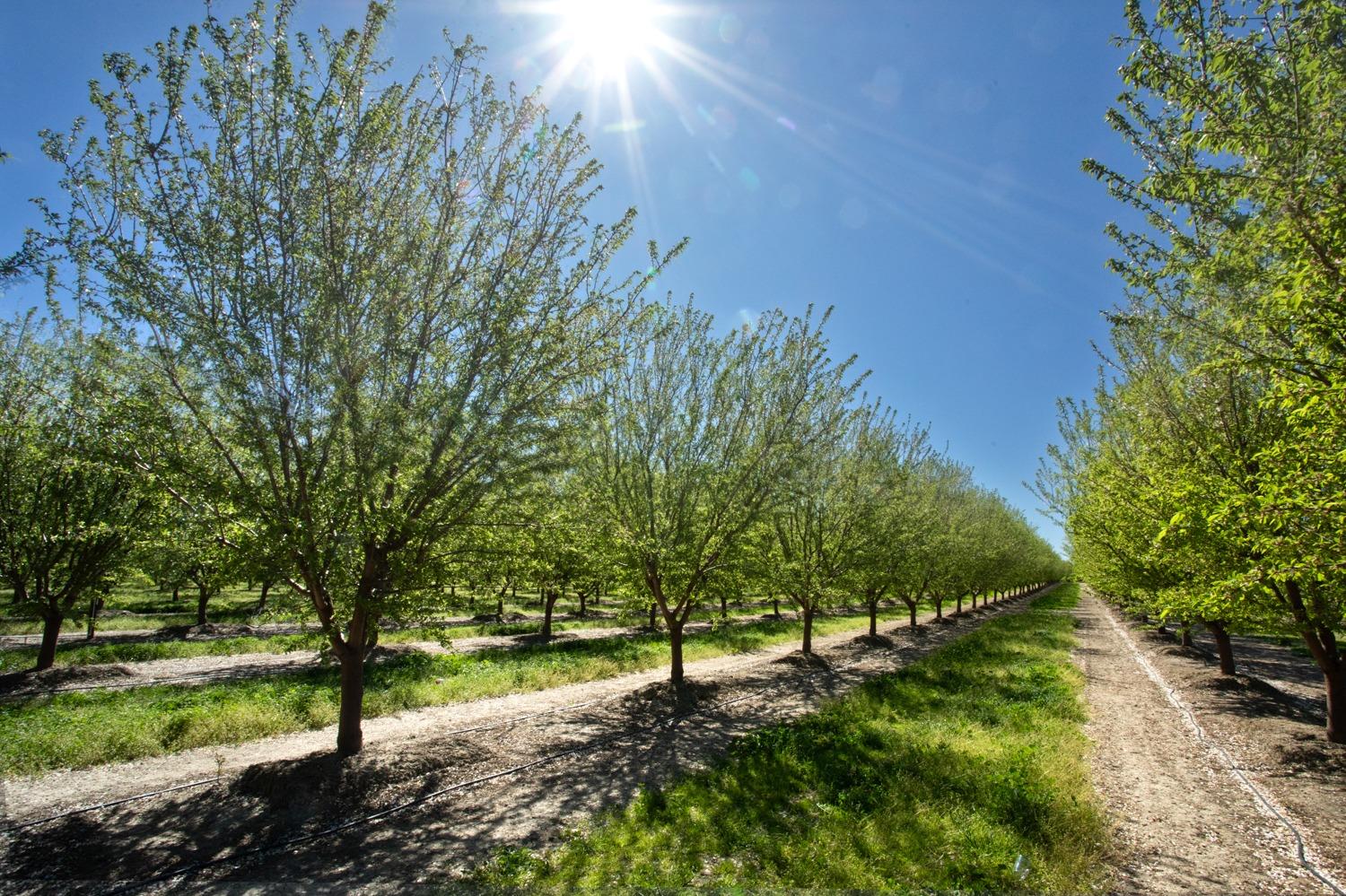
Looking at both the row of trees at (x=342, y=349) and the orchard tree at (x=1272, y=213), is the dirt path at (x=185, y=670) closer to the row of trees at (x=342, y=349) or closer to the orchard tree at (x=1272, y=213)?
the row of trees at (x=342, y=349)

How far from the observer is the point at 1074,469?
20172 mm

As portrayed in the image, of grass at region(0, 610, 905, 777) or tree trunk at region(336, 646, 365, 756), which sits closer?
tree trunk at region(336, 646, 365, 756)

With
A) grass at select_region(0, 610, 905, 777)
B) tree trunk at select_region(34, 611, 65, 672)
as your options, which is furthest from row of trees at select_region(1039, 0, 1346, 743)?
tree trunk at select_region(34, 611, 65, 672)

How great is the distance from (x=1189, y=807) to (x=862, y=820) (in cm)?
462

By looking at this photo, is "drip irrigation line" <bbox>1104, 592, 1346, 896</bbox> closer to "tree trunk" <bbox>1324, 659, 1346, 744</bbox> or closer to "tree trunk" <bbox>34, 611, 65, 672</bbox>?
→ "tree trunk" <bbox>1324, 659, 1346, 744</bbox>

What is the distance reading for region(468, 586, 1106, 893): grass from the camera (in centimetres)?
566

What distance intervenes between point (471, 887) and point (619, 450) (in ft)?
30.3

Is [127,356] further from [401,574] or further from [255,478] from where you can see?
[401,574]

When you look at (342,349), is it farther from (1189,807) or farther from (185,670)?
(185,670)

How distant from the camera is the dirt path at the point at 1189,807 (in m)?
5.82

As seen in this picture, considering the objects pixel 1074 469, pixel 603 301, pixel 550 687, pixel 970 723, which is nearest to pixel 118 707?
pixel 550 687

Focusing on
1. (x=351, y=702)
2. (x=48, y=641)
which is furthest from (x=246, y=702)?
(x=48, y=641)

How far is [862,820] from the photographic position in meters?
7.00

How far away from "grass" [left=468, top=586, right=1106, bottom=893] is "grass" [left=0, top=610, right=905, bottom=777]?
7706 mm
